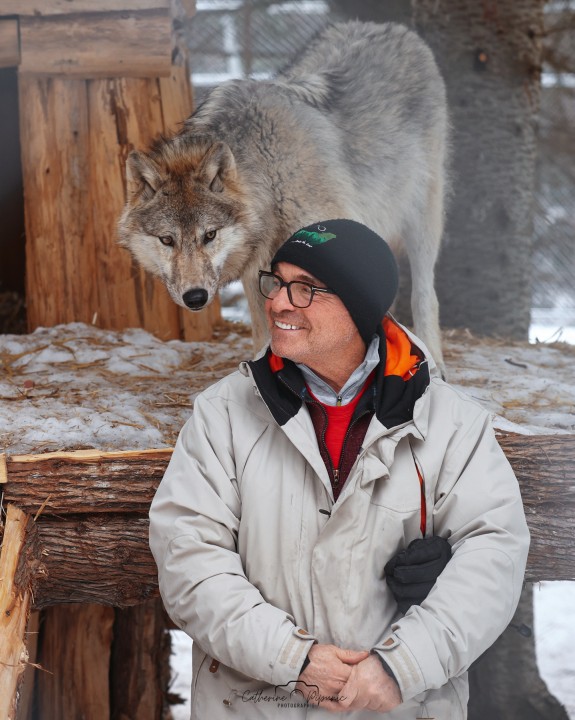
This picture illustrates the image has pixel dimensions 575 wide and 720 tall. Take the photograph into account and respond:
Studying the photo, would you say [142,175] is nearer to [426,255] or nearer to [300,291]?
[300,291]

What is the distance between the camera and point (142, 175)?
3.60 meters

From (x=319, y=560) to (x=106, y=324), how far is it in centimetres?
313

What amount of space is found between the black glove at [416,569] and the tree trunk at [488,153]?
380 centimetres

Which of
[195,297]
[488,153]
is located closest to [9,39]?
[195,297]

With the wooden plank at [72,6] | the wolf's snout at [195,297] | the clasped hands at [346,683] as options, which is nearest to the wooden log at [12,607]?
the clasped hands at [346,683]

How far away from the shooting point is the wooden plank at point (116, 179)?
5.00 metres

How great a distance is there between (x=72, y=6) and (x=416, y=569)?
12.7 feet

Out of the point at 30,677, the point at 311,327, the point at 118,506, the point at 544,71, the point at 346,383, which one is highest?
the point at 544,71

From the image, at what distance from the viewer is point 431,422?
235cm

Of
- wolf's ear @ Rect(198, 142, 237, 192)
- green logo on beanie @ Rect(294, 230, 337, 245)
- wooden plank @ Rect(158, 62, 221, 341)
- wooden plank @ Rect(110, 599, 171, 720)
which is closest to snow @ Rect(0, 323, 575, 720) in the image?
wooden plank @ Rect(158, 62, 221, 341)

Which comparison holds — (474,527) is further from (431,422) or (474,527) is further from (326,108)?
(326,108)

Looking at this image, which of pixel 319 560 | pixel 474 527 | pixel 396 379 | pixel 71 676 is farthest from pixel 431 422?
pixel 71 676

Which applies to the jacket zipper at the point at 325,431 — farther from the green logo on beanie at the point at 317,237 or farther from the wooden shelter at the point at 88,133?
the wooden shelter at the point at 88,133

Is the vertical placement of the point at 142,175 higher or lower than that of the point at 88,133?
lower
